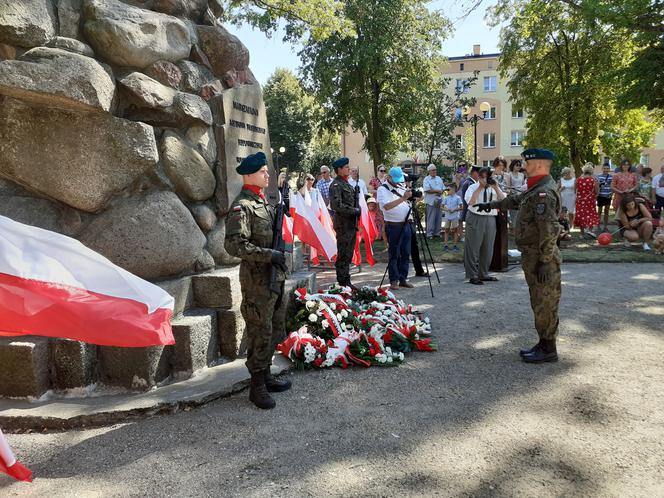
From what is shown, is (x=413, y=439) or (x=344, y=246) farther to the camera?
(x=344, y=246)

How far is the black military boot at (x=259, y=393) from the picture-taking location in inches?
163

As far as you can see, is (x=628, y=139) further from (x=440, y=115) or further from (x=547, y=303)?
(x=547, y=303)

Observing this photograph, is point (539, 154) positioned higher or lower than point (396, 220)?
higher

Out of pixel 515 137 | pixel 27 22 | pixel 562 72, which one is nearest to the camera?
pixel 27 22

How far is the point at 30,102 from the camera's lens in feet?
13.9

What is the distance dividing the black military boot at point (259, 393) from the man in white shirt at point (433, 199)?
36.0 ft

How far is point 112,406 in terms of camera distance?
401 cm

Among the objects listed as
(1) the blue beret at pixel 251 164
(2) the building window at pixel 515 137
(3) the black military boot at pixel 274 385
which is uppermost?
(2) the building window at pixel 515 137

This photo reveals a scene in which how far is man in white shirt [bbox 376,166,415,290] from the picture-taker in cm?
843

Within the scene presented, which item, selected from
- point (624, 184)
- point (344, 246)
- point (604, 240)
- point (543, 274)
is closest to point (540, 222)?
point (543, 274)

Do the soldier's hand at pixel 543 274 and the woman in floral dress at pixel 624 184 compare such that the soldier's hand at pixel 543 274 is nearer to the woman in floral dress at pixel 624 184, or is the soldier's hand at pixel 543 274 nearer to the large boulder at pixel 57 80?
the large boulder at pixel 57 80

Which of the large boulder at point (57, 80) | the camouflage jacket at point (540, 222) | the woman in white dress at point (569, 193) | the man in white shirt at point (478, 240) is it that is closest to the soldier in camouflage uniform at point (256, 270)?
the large boulder at point (57, 80)

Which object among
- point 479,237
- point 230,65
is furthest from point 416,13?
point 230,65

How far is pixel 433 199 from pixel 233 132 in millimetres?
9664
